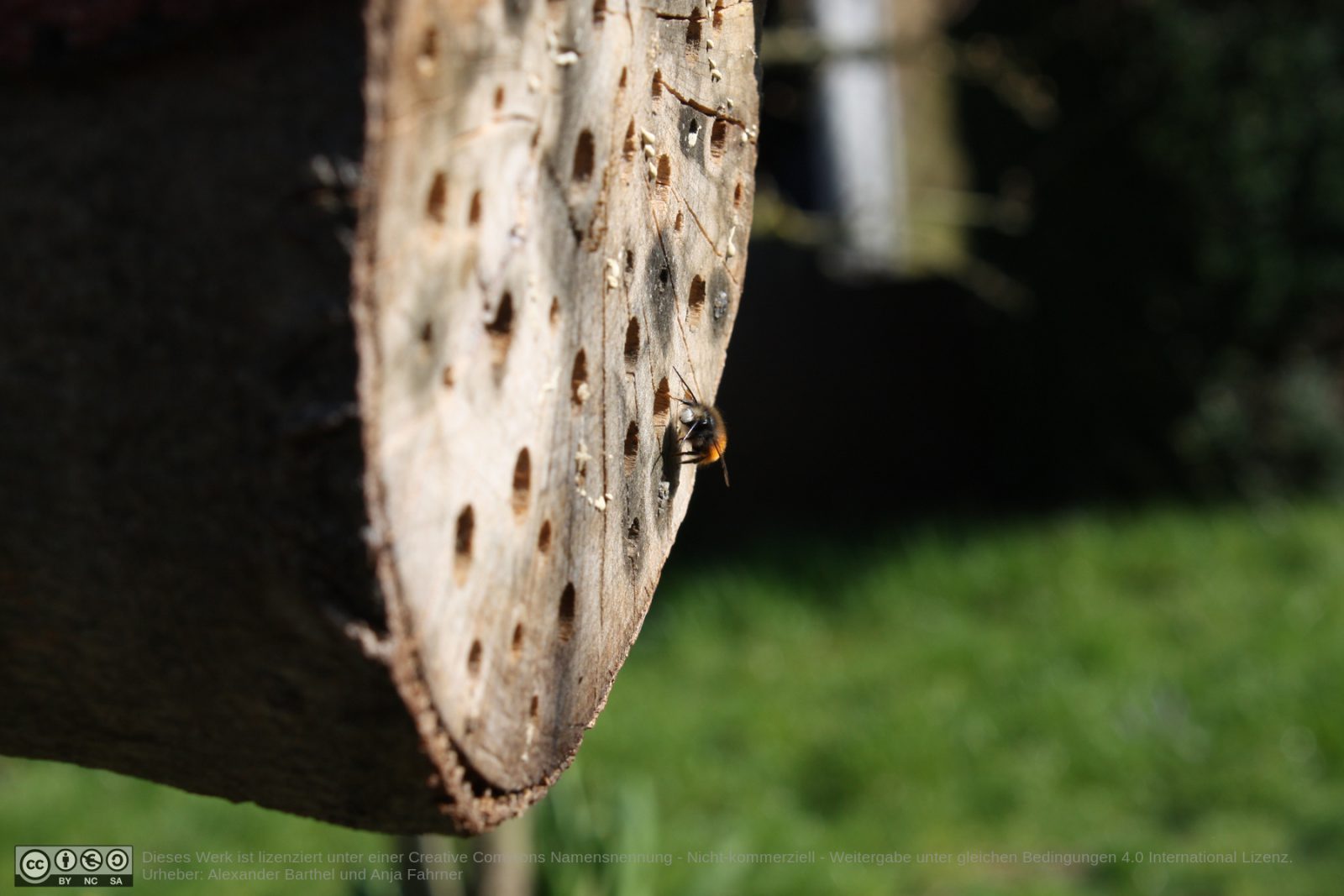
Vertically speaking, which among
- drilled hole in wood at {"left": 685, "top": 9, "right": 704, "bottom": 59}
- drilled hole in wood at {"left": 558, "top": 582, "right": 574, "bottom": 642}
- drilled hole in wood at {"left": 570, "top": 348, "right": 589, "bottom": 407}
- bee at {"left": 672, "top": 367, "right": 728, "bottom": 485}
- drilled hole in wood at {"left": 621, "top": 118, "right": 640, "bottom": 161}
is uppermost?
drilled hole in wood at {"left": 685, "top": 9, "right": 704, "bottom": 59}

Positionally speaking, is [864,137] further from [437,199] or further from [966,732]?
[437,199]

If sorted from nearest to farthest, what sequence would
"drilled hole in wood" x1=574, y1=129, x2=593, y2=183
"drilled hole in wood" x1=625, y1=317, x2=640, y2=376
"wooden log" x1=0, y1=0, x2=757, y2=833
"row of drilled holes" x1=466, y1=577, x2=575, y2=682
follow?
1. "wooden log" x1=0, y1=0, x2=757, y2=833
2. "row of drilled holes" x1=466, y1=577, x2=575, y2=682
3. "drilled hole in wood" x1=574, y1=129, x2=593, y2=183
4. "drilled hole in wood" x1=625, y1=317, x2=640, y2=376

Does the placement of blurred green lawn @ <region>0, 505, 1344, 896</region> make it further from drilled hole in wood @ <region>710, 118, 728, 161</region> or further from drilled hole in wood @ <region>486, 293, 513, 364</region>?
drilled hole in wood @ <region>486, 293, 513, 364</region>

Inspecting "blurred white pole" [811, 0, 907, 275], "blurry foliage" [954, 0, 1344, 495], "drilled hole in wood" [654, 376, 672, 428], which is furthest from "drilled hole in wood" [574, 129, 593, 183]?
"blurred white pole" [811, 0, 907, 275]

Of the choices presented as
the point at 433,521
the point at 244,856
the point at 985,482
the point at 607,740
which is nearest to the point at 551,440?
the point at 433,521

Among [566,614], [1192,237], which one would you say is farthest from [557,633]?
[1192,237]

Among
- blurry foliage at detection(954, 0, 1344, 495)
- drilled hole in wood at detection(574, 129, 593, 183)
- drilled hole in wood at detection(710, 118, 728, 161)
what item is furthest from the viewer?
blurry foliage at detection(954, 0, 1344, 495)
